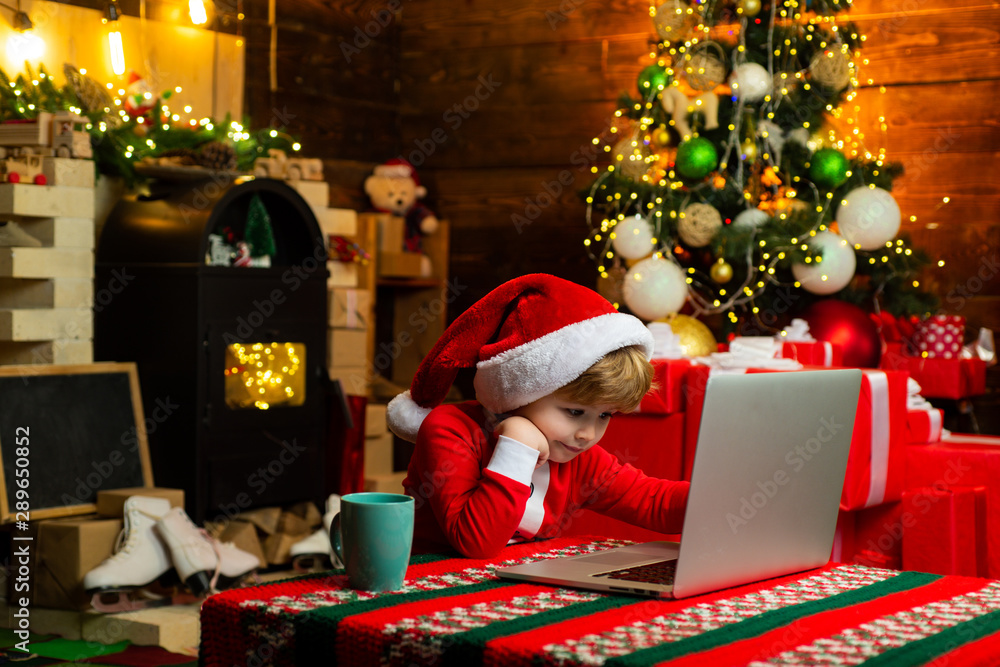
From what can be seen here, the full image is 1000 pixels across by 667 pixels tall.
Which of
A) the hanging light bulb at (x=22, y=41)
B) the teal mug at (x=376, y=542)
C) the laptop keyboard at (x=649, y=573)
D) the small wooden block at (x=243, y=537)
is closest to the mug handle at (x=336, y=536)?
the teal mug at (x=376, y=542)

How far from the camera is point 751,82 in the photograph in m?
3.29

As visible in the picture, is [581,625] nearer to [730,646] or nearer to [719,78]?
[730,646]

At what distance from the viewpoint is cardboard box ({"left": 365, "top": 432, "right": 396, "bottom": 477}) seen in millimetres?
3807

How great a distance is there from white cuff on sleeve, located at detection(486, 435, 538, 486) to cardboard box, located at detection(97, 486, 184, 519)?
1.84m

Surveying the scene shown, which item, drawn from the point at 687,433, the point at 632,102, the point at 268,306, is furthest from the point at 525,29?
the point at 687,433

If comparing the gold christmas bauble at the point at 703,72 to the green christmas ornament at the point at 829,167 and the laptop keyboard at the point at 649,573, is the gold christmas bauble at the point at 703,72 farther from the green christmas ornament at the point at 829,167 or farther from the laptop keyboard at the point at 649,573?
the laptop keyboard at the point at 649,573

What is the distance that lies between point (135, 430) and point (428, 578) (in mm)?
2245

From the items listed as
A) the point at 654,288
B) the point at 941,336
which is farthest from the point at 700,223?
the point at 941,336

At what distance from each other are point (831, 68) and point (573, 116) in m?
1.37

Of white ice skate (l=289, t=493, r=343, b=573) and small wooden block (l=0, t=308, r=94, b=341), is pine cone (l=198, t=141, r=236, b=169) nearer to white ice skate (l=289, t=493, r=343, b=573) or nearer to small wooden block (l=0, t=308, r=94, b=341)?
small wooden block (l=0, t=308, r=94, b=341)

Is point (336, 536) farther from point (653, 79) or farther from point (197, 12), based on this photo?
point (197, 12)

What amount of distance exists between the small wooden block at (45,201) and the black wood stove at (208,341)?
17 cm

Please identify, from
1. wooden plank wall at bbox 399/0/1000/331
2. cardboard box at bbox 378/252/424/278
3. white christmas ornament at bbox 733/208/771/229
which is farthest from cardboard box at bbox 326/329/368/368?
white christmas ornament at bbox 733/208/771/229

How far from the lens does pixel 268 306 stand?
10.9 ft
